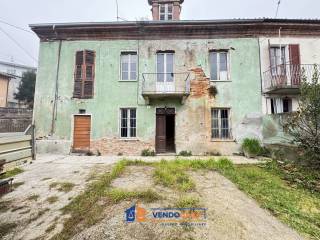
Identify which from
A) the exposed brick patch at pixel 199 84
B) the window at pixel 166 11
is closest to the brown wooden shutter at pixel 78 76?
the window at pixel 166 11

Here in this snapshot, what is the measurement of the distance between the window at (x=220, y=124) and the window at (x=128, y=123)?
14.6ft

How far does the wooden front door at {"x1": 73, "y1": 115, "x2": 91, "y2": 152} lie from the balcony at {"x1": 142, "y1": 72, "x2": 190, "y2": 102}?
12.0ft

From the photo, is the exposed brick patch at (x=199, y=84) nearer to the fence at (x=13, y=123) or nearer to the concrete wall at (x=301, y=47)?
the concrete wall at (x=301, y=47)

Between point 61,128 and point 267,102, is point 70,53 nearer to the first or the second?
point 61,128

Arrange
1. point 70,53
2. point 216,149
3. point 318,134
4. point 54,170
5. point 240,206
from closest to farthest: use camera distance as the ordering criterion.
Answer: point 240,206 < point 318,134 < point 54,170 < point 216,149 < point 70,53

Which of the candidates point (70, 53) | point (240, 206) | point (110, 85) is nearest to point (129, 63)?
point (110, 85)

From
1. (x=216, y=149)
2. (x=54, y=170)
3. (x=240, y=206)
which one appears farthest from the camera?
(x=216, y=149)

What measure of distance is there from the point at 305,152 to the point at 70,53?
1217 centimetres

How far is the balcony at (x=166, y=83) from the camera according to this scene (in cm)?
951

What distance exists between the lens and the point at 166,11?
1114 cm

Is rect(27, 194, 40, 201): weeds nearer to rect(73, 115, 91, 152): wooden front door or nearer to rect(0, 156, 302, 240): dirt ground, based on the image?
rect(0, 156, 302, 240): dirt ground

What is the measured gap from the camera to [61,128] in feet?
31.4

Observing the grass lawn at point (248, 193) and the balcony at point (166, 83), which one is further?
the balcony at point (166, 83)

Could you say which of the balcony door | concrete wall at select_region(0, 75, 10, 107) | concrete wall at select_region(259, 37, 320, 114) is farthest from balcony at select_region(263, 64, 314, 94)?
concrete wall at select_region(0, 75, 10, 107)
